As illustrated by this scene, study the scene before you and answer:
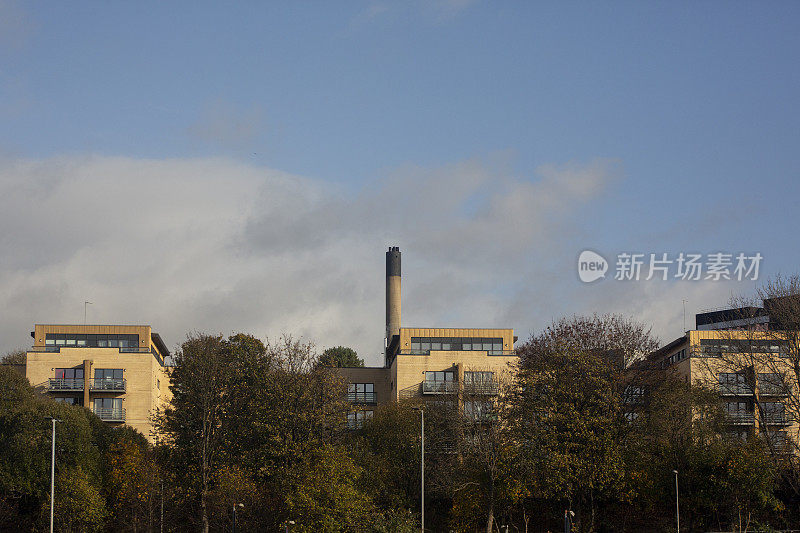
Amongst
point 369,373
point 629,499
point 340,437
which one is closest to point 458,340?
point 369,373

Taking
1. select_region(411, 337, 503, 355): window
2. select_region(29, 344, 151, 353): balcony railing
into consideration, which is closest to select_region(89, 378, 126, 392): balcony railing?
select_region(29, 344, 151, 353): balcony railing

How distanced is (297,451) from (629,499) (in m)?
22.7

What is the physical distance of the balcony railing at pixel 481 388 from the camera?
244 feet

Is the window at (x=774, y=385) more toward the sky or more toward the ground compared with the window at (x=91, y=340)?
more toward the ground

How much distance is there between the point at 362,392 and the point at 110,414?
24.7 meters

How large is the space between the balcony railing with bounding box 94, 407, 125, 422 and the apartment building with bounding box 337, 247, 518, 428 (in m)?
21.9

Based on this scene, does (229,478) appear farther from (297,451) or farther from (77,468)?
(77,468)

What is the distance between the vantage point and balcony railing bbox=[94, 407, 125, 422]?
89875 millimetres

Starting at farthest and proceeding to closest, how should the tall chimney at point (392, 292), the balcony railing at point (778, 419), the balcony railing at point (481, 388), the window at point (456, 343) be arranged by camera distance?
1. the tall chimney at point (392, 292)
2. the window at point (456, 343)
3. the balcony railing at point (481, 388)
4. the balcony railing at point (778, 419)

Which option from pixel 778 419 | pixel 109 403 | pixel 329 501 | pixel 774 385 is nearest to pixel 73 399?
pixel 109 403

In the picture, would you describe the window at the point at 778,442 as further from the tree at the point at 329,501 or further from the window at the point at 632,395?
the tree at the point at 329,501

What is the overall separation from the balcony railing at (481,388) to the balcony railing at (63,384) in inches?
1525

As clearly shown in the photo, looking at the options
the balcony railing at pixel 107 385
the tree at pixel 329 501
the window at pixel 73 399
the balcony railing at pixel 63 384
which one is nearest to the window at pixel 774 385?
the tree at pixel 329 501

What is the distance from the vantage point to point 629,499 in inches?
2479
